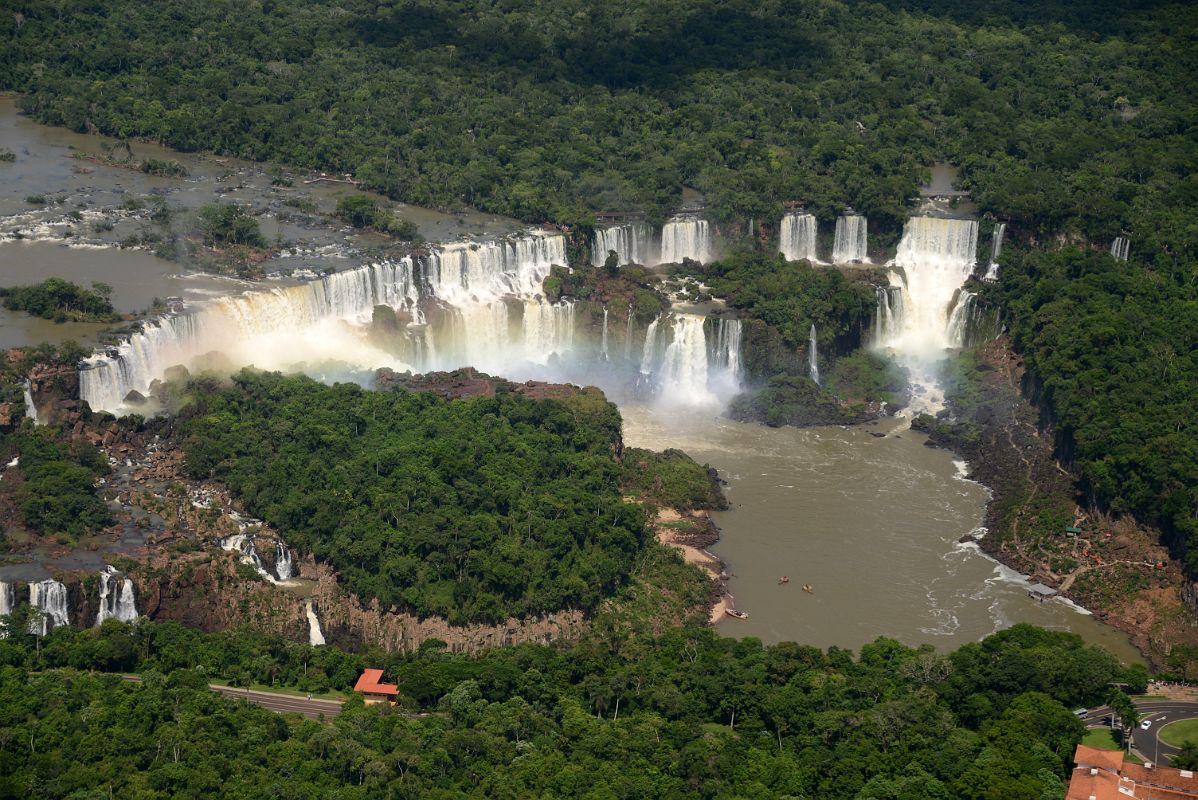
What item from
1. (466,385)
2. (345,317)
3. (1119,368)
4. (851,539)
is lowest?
(851,539)

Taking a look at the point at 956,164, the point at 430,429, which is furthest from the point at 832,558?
the point at 956,164

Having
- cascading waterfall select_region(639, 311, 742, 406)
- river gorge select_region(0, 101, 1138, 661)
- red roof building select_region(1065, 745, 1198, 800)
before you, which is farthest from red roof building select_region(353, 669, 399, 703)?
cascading waterfall select_region(639, 311, 742, 406)

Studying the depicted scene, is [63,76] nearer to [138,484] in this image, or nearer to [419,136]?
[419,136]

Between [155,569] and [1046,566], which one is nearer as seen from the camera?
[155,569]

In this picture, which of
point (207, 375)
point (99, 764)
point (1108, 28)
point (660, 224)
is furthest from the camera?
point (1108, 28)

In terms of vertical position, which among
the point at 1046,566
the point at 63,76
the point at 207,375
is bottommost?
the point at 1046,566

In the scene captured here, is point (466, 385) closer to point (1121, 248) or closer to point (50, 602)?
point (50, 602)

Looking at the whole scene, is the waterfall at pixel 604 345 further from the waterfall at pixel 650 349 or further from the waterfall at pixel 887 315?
the waterfall at pixel 887 315

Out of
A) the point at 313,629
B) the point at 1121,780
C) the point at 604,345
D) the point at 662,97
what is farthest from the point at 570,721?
the point at 662,97

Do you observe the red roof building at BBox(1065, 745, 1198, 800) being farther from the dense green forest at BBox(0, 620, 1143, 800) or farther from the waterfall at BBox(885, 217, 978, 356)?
the waterfall at BBox(885, 217, 978, 356)
